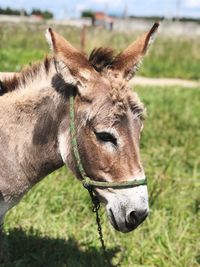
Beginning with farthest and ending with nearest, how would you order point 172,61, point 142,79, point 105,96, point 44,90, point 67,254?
point 172,61 < point 142,79 < point 67,254 < point 44,90 < point 105,96

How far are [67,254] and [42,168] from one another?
1.26 meters

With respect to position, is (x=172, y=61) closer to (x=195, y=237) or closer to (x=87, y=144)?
(x=195, y=237)

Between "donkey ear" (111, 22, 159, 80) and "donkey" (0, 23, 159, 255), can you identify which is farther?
"donkey ear" (111, 22, 159, 80)

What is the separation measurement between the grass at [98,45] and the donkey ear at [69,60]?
10374mm

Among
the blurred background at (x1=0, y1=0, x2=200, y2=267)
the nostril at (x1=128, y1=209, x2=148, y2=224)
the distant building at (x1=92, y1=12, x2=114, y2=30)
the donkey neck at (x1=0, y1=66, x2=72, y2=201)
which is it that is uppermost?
the donkey neck at (x1=0, y1=66, x2=72, y2=201)

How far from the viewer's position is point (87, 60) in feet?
9.42

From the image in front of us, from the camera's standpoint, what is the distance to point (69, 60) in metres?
2.69

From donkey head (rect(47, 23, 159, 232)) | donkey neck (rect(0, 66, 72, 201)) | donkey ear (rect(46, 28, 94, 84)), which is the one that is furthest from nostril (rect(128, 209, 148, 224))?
donkey ear (rect(46, 28, 94, 84))

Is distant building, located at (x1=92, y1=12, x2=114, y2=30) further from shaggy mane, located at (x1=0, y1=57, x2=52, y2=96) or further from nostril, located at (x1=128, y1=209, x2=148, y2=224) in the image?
nostril, located at (x1=128, y1=209, x2=148, y2=224)

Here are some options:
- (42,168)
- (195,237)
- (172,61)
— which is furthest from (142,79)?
(42,168)

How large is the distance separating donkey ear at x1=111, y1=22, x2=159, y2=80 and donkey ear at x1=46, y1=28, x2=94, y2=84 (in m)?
0.20

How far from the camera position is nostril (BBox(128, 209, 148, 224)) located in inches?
106

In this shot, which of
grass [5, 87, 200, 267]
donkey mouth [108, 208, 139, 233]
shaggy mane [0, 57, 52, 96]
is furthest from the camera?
grass [5, 87, 200, 267]

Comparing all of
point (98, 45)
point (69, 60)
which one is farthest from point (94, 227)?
point (98, 45)
